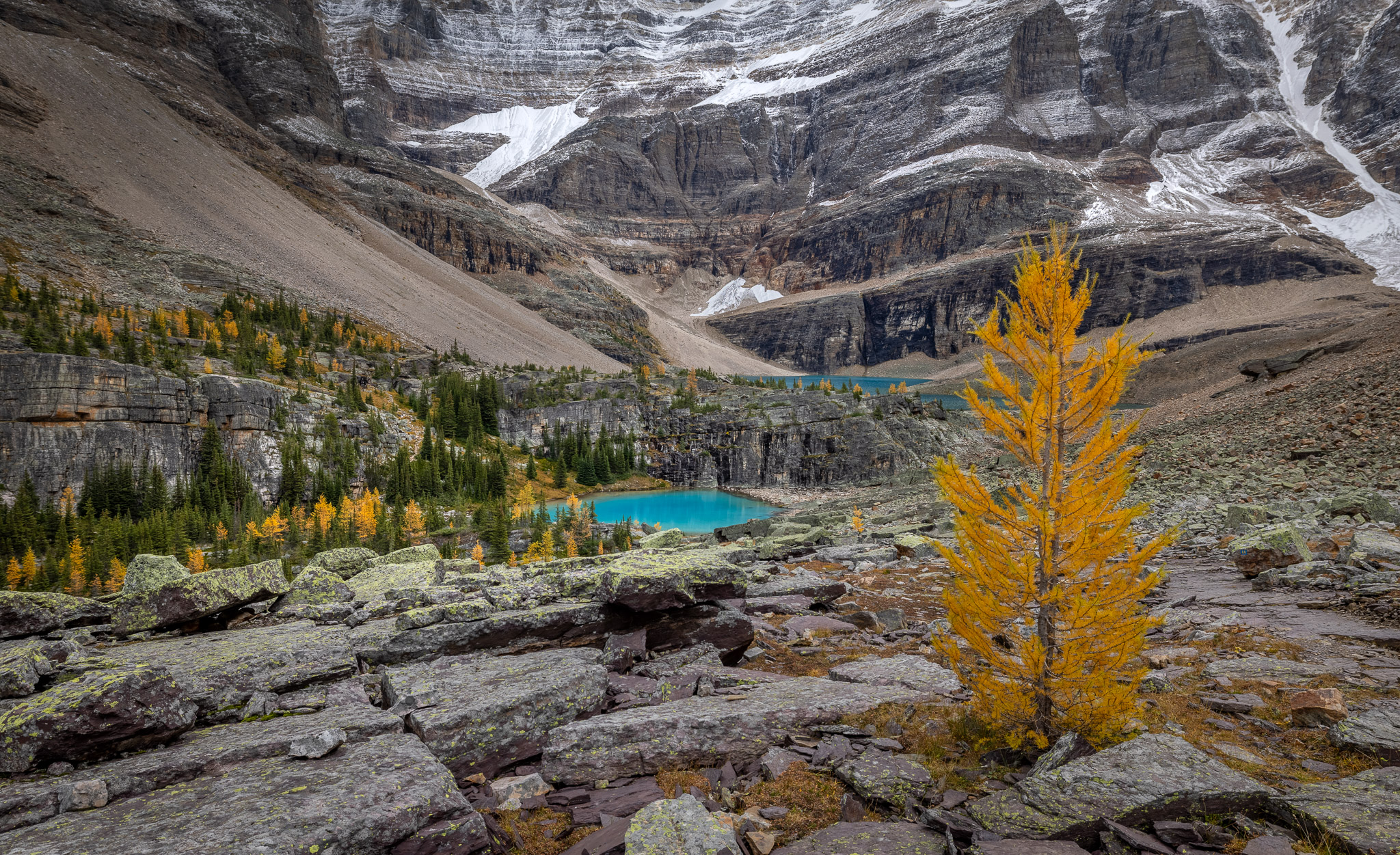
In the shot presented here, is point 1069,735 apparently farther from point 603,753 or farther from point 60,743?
point 60,743

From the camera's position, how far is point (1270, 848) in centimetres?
402

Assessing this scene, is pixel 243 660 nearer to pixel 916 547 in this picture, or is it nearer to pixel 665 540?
pixel 665 540

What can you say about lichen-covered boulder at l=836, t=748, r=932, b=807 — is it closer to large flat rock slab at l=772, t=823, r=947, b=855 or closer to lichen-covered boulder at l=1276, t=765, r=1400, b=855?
large flat rock slab at l=772, t=823, r=947, b=855

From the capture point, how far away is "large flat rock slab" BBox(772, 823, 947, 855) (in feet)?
14.8

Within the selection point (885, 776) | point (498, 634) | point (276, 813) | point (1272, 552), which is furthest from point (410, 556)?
point (1272, 552)

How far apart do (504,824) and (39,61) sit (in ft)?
541

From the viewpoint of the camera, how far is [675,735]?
6457 mm

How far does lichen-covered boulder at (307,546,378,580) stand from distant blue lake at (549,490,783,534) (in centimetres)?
4007

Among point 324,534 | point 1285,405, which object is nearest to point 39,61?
point 324,534

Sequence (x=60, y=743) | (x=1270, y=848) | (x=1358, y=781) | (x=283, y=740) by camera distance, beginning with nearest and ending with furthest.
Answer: (x=1270, y=848), (x=1358, y=781), (x=60, y=743), (x=283, y=740)

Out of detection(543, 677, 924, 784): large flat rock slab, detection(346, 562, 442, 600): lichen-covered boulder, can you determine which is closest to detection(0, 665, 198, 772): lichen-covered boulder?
detection(543, 677, 924, 784): large flat rock slab

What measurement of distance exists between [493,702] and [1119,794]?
19.9ft

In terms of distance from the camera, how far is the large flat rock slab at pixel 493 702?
6.24m

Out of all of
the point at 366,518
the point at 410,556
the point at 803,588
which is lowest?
the point at 366,518
